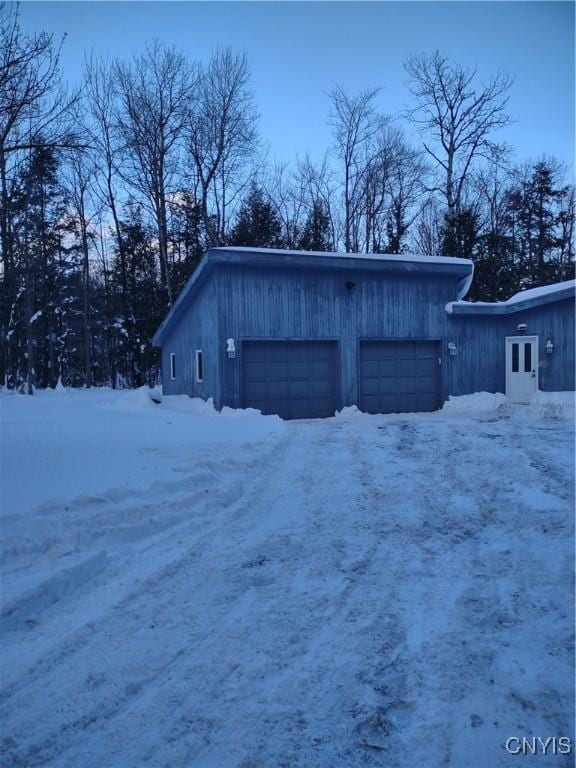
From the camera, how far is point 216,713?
249cm

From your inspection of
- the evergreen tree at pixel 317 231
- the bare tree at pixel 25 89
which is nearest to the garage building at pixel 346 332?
the bare tree at pixel 25 89

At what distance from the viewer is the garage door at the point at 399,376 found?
14711 mm

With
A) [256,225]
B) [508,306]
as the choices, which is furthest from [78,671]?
[256,225]

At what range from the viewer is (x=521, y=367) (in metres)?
15.8

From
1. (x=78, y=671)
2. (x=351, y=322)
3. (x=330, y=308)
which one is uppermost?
(x=330, y=308)

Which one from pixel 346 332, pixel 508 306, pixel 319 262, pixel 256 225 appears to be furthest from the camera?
pixel 256 225

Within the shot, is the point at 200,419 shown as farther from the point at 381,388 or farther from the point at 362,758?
the point at 362,758

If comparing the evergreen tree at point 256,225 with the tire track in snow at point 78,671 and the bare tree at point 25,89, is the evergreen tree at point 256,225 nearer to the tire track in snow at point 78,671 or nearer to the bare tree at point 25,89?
the bare tree at point 25,89

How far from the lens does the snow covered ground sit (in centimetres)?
236

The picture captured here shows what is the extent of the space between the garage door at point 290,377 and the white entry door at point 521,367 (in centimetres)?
587

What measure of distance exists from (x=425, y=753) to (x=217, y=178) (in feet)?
94.5

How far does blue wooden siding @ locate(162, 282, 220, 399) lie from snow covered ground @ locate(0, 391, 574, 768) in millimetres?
6614

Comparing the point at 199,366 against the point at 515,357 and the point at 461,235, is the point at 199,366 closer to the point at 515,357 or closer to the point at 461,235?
the point at 515,357

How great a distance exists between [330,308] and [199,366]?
421cm
